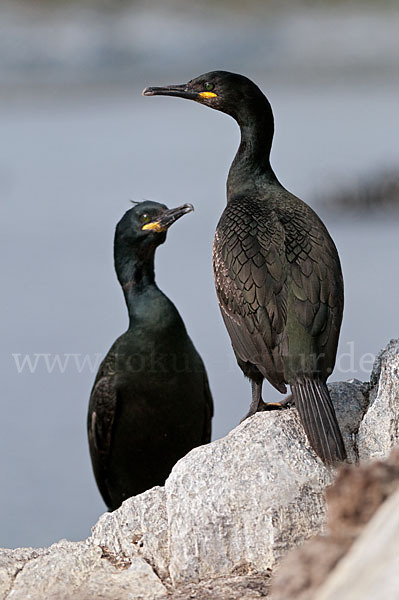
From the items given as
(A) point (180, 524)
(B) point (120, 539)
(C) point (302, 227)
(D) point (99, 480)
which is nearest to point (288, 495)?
(A) point (180, 524)

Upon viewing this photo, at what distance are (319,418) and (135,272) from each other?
1996 mm

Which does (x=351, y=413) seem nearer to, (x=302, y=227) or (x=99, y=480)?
(x=302, y=227)

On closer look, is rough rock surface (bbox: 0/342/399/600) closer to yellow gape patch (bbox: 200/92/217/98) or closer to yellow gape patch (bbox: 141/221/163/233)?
yellow gape patch (bbox: 200/92/217/98)

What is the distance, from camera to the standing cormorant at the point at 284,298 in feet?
12.0

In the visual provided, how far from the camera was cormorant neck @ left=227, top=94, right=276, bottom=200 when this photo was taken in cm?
444

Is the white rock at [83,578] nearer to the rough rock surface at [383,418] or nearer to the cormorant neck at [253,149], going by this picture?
the rough rock surface at [383,418]

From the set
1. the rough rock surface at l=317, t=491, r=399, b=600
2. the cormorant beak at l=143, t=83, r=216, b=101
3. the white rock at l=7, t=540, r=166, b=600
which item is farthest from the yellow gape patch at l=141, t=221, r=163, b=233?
the rough rock surface at l=317, t=491, r=399, b=600

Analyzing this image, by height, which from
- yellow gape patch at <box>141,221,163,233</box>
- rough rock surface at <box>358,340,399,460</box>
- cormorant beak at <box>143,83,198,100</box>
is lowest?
rough rock surface at <box>358,340,399,460</box>

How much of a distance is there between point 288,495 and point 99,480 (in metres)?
2.18

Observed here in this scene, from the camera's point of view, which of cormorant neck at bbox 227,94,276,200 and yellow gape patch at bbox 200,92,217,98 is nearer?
cormorant neck at bbox 227,94,276,200

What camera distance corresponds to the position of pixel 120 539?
360 cm

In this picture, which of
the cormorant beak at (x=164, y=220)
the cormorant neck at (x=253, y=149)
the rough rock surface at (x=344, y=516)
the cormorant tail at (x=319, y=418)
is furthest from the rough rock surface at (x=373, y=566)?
the cormorant beak at (x=164, y=220)

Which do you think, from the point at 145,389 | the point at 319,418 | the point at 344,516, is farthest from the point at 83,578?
the point at 145,389

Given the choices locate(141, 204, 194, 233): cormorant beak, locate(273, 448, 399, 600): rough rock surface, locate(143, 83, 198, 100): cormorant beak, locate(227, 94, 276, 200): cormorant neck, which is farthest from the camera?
locate(141, 204, 194, 233): cormorant beak
